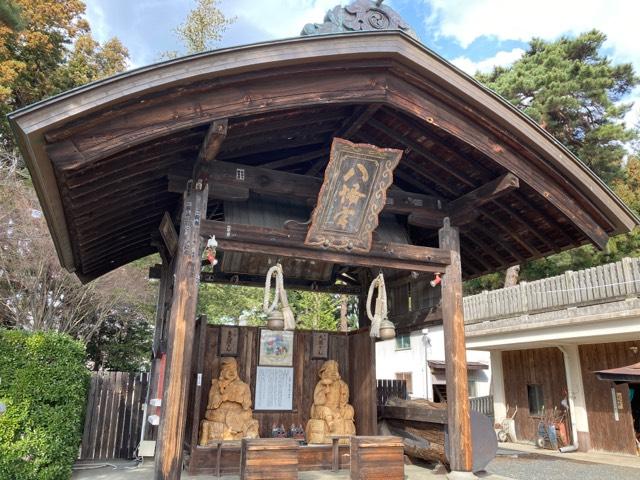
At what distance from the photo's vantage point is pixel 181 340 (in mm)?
5270

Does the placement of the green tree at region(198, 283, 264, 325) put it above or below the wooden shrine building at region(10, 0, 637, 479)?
above

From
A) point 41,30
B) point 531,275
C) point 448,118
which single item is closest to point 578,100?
point 531,275

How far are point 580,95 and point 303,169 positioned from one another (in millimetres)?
18306

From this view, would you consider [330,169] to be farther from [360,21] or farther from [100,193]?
[100,193]

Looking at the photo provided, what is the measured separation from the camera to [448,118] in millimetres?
5883

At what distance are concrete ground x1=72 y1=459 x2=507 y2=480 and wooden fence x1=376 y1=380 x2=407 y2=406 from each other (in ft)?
6.75

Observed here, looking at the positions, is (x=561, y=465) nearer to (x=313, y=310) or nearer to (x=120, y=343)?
(x=313, y=310)

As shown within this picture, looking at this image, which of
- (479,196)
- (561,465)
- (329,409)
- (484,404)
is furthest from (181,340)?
(484,404)

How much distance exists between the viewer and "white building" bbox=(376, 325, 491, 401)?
20578mm

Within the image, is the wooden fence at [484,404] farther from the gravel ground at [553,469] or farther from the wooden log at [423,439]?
the wooden log at [423,439]

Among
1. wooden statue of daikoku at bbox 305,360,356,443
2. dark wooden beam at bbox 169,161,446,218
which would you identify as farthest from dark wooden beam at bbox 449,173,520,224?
wooden statue of daikoku at bbox 305,360,356,443

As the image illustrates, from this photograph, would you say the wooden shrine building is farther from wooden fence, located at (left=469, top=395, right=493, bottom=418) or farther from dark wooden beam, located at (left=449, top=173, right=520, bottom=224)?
wooden fence, located at (left=469, top=395, right=493, bottom=418)

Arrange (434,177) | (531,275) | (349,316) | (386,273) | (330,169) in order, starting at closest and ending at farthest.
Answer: (330,169) < (434,177) < (386,273) < (531,275) < (349,316)

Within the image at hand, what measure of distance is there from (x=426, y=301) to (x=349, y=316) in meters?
23.8
